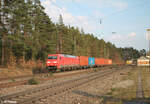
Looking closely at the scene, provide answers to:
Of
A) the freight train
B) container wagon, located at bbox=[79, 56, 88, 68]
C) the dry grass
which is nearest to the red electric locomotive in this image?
the freight train

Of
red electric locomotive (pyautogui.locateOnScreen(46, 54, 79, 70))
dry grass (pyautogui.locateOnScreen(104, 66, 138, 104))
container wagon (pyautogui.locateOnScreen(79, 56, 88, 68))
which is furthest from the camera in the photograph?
container wagon (pyautogui.locateOnScreen(79, 56, 88, 68))

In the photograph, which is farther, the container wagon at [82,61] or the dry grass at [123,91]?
the container wagon at [82,61]

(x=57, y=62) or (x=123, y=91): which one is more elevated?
(x=57, y=62)

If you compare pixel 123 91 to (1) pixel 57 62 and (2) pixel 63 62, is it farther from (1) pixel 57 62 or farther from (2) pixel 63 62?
(2) pixel 63 62

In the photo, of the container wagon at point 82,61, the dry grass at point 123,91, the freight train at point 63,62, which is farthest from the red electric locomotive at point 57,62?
the dry grass at point 123,91

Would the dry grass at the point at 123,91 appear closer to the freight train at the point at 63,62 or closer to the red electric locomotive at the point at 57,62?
the red electric locomotive at the point at 57,62

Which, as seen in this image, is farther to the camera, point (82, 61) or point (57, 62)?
point (82, 61)

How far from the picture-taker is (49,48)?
42.6 m

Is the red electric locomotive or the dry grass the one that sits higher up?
the red electric locomotive

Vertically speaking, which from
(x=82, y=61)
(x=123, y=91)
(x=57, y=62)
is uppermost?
(x=57, y=62)

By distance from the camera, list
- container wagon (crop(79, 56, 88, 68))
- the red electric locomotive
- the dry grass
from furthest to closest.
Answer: container wagon (crop(79, 56, 88, 68))
the red electric locomotive
the dry grass

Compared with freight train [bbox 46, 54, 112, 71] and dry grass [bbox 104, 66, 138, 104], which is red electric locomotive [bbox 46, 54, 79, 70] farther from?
dry grass [bbox 104, 66, 138, 104]

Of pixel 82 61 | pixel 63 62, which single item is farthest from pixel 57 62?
pixel 82 61

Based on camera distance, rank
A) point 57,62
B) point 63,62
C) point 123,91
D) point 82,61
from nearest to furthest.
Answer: point 123,91
point 57,62
point 63,62
point 82,61
